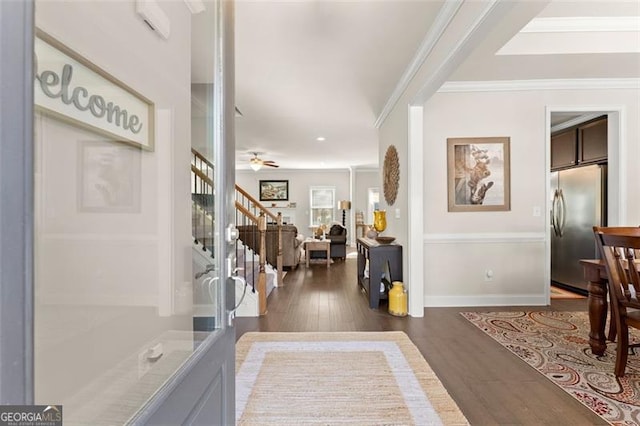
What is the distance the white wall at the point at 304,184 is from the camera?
1023cm

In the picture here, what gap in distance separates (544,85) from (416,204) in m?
2.09

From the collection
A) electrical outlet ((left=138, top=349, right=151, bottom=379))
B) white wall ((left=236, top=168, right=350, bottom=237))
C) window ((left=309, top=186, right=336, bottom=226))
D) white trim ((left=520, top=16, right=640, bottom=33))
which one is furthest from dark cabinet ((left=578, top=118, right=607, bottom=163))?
window ((left=309, top=186, right=336, bottom=226))

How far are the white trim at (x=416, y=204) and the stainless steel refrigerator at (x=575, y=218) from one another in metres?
2.27

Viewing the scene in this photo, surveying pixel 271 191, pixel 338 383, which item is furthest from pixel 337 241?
pixel 338 383

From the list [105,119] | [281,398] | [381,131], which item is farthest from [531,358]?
[381,131]

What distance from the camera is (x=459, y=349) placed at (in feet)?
8.04

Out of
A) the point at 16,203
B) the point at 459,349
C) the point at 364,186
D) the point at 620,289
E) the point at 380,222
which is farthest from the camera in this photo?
the point at 364,186

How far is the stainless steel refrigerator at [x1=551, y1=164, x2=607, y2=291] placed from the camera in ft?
12.0

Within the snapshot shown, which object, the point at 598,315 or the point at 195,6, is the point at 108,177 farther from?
the point at 598,315

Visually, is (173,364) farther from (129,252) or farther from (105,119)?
(105,119)

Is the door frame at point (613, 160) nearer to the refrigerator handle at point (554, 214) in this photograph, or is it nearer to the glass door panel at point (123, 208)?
the refrigerator handle at point (554, 214)

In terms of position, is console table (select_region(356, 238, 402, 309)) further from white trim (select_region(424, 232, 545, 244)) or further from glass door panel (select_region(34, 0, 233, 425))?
glass door panel (select_region(34, 0, 233, 425))

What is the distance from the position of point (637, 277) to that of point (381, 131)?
3.54m

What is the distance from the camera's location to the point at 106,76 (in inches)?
47.8
